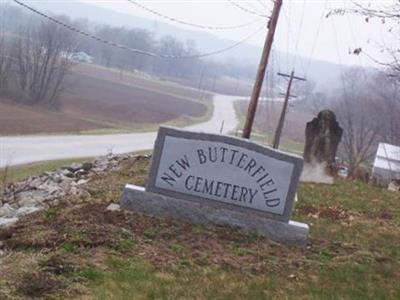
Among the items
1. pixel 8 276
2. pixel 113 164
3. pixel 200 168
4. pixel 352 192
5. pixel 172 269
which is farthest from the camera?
pixel 113 164

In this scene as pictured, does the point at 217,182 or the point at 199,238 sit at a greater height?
the point at 217,182

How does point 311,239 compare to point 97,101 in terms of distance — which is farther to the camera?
point 97,101

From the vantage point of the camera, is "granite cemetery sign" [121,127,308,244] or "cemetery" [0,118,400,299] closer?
"cemetery" [0,118,400,299]

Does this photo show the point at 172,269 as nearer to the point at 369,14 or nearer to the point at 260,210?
the point at 260,210

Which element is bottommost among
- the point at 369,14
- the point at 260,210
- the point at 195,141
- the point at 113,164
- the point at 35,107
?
the point at 35,107

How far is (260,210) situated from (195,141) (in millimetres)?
1230

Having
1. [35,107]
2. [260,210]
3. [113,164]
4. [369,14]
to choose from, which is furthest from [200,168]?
[35,107]

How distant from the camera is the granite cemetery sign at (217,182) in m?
8.70

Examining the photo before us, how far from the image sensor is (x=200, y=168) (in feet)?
29.0

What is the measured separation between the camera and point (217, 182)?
877 centimetres

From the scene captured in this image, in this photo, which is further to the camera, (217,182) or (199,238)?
(217,182)

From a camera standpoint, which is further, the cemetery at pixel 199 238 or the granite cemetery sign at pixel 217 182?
the granite cemetery sign at pixel 217 182

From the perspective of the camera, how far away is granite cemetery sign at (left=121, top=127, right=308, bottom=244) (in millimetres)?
8695

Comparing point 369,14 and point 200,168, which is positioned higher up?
point 369,14
